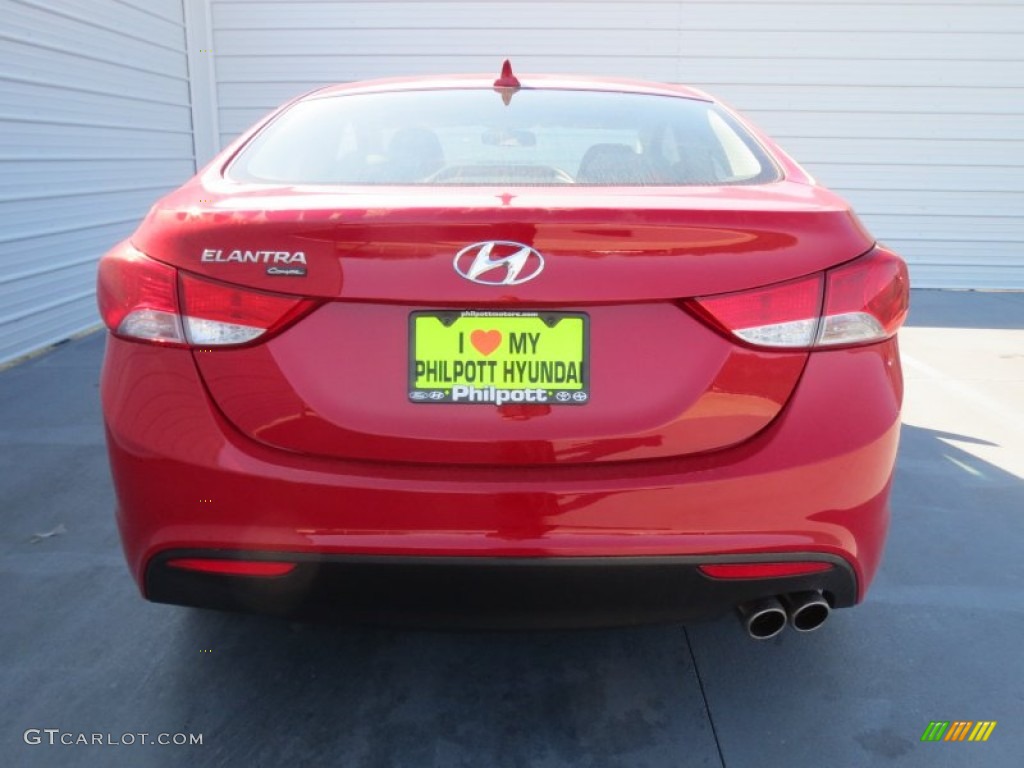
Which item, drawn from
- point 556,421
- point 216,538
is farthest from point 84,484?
point 556,421

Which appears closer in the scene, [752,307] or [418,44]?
[752,307]

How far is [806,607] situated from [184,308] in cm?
130

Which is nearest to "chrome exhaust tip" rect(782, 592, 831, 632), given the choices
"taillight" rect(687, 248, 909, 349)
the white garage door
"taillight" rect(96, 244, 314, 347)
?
"taillight" rect(687, 248, 909, 349)

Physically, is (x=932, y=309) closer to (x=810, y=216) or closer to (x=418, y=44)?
(x=418, y=44)

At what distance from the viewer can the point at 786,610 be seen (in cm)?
173

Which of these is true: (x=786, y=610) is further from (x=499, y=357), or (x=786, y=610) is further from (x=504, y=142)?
(x=504, y=142)

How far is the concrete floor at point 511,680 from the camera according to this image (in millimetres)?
1897

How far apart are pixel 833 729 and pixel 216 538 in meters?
1.39

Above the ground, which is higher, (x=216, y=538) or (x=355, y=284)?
(x=355, y=284)

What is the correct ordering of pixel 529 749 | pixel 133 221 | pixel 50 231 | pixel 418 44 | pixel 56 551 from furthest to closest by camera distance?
pixel 418 44 → pixel 133 221 → pixel 50 231 → pixel 56 551 → pixel 529 749

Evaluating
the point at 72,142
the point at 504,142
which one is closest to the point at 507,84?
the point at 504,142

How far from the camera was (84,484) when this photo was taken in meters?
3.35

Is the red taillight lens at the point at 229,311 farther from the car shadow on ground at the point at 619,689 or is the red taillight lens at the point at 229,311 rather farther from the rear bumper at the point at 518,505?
the car shadow on ground at the point at 619,689

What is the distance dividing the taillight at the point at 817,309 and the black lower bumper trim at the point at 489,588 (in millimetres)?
403
